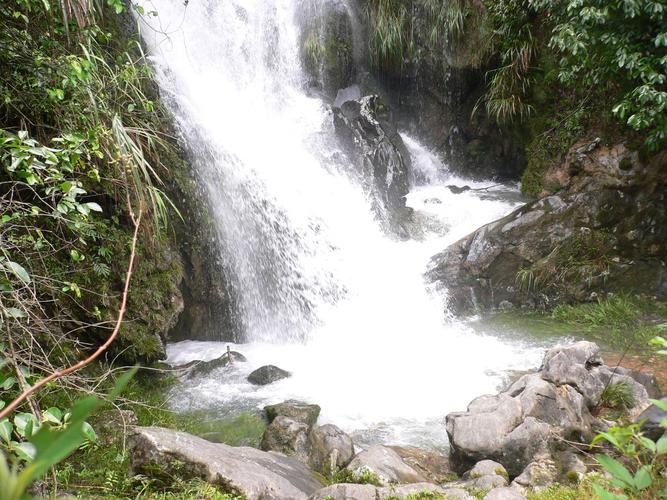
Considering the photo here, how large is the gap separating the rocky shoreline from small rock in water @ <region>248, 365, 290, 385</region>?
80cm

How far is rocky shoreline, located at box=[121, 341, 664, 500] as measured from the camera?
2.68 metres

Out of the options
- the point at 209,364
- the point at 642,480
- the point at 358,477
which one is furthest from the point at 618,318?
the point at 642,480

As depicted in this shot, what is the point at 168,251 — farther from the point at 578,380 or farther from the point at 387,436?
the point at 578,380

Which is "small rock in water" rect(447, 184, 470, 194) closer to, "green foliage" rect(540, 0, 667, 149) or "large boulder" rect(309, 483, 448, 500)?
"green foliage" rect(540, 0, 667, 149)

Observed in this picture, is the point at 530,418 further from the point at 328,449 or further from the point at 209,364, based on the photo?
the point at 209,364

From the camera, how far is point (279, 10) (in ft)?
34.5

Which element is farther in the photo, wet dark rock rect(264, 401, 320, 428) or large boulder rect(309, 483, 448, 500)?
wet dark rock rect(264, 401, 320, 428)

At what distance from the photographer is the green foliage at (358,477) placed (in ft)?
10.4

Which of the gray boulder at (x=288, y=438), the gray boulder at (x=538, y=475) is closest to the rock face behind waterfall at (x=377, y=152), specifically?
the gray boulder at (x=288, y=438)

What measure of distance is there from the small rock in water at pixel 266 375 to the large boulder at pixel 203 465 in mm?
2451

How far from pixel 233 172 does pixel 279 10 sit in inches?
224

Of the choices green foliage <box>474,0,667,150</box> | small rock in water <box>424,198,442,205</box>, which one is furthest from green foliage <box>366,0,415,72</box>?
small rock in water <box>424,198,442,205</box>

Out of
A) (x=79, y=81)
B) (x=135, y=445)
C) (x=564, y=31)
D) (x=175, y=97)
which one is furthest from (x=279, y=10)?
(x=135, y=445)

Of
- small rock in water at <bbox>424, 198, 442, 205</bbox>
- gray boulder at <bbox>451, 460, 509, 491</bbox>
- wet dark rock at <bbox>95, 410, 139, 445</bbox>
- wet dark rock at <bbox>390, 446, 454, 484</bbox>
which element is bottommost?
wet dark rock at <bbox>390, 446, 454, 484</bbox>
